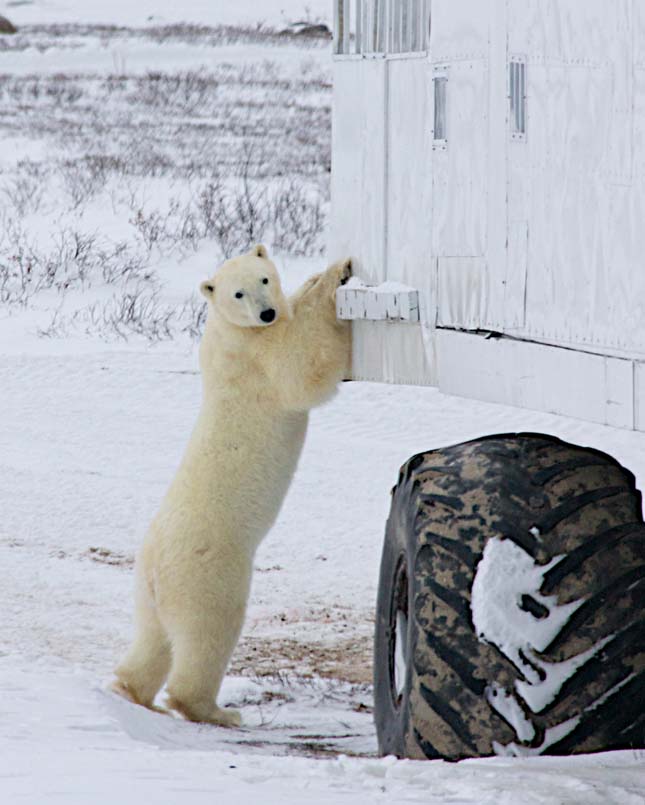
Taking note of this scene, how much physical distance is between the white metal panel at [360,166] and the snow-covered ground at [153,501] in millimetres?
1345

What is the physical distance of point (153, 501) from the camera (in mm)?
6824

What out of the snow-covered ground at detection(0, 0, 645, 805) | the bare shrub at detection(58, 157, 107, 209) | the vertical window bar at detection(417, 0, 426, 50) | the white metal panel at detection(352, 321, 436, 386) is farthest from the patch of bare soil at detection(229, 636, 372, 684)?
the bare shrub at detection(58, 157, 107, 209)

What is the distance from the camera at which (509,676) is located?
253cm

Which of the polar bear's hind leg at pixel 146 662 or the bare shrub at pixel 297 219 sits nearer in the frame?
the polar bear's hind leg at pixel 146 662

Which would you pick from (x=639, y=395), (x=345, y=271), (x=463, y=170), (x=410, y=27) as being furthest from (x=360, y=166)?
(x=639, y=395)

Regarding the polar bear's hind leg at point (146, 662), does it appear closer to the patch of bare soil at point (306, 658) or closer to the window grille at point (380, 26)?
the patch of bare soil at point (306, 658)

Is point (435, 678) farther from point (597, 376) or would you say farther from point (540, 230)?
point (540, 230)

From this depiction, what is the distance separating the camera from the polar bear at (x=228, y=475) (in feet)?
13.3

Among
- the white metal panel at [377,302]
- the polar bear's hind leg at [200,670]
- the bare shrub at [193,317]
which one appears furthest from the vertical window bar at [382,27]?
the bare shrub at [193,317]

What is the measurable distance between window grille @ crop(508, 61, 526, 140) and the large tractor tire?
2.35 ft

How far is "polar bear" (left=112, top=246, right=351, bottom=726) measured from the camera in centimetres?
404

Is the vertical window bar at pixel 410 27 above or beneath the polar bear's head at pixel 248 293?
above

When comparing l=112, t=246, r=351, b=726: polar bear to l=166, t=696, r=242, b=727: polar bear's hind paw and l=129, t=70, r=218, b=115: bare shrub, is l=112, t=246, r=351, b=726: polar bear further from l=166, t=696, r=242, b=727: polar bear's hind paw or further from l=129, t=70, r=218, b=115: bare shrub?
l=129, t=70, r=218, b=115: bare shrub

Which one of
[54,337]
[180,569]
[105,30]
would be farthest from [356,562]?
[105,30]
